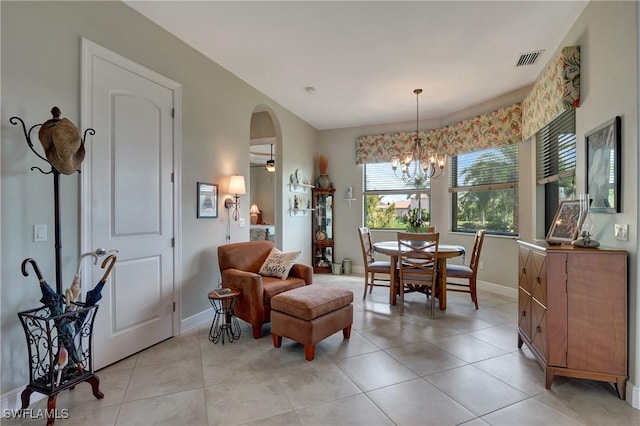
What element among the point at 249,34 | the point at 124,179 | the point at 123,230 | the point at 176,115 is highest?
the point at 249,34

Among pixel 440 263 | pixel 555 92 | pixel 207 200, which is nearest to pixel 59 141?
pixel 207 200

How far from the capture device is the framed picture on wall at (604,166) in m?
2.11

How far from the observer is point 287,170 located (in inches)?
204

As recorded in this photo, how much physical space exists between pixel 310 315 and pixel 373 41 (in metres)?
2.60

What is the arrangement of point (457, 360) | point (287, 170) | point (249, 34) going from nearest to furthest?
point (457, 360), point (249, 34), point (287, 170)

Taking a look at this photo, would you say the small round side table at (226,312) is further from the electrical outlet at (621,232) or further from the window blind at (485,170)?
the window blind at (485,170)

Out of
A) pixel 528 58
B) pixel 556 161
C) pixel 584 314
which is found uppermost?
pixel 528 58

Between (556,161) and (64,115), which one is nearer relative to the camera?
(64,115)

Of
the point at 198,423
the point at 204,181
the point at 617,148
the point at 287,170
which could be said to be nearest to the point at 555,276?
the point at 617,148

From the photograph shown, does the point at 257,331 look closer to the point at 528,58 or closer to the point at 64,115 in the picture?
the point at 64,115

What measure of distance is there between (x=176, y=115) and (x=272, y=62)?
4.04 ft

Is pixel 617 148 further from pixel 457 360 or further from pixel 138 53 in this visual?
pixel 138 53

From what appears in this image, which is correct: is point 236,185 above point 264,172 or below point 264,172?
below

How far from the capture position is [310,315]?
2.55 metres
